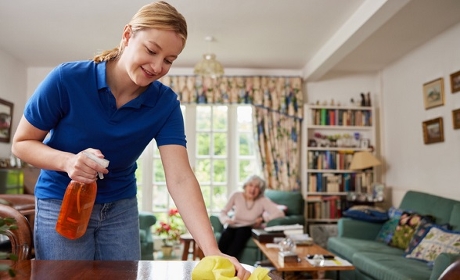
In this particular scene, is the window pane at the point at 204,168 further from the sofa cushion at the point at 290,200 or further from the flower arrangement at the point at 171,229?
the sofa cushion at the point at 290,200

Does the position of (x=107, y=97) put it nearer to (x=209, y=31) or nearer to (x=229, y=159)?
(x=209, y=31)

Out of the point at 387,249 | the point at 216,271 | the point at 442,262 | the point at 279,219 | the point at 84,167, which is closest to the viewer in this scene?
the point at 216,271

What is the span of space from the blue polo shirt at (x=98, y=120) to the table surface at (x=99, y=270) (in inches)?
9.2

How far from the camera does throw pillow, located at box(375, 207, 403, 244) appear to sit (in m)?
4.29

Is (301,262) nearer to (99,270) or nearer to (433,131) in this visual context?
(433,131)

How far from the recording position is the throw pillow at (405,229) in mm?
3937

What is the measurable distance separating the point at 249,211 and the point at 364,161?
5.46ft

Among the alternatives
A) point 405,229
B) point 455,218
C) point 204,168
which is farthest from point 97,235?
point 204,168

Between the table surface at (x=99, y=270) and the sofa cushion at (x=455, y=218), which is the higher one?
the table surface at (x=99, y=270)

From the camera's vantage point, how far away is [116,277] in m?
0.96

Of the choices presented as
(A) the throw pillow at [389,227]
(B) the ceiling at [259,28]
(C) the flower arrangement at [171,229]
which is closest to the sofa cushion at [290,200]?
(A) the throw pillow at [389,227]

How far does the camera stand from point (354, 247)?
4.04 m

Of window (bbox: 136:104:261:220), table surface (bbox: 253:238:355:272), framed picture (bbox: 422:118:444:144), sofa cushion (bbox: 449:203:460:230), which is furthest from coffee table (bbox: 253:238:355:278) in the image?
window (bbox: 136:104:261:220)

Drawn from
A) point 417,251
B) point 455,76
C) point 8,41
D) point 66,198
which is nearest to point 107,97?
point 66,198
